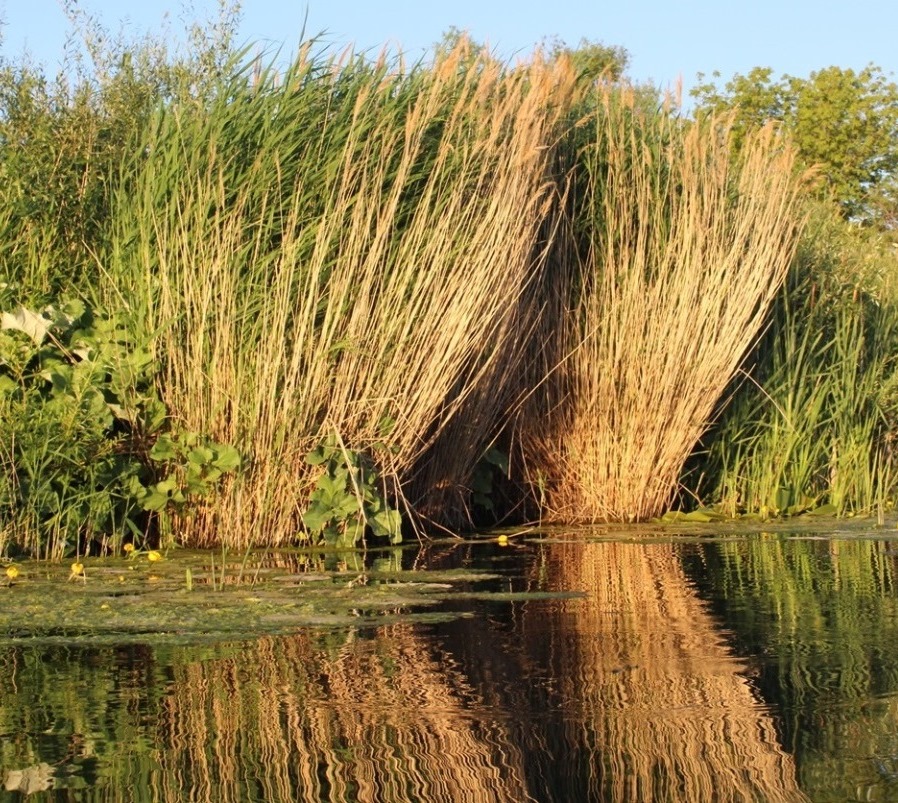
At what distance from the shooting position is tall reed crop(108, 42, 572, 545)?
841 centimetres

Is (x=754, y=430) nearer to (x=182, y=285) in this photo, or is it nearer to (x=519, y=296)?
(x=519, y=296)

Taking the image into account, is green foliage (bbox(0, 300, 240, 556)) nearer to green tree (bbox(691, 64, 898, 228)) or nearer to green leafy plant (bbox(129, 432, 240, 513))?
green leafy plant (bbox(129, 432, 240, 513))

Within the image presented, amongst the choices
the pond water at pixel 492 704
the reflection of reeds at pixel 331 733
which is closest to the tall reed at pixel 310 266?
the pond water at pixel 492 704

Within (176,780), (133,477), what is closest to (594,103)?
(133,477)

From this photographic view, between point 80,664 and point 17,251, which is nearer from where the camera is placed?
point 80,664

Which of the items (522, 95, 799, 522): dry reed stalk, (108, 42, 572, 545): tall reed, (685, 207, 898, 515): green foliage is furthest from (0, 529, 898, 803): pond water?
(685, 207, 898, 515): green foliage

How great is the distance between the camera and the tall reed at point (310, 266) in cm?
841

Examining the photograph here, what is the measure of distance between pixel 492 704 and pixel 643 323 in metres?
5.83

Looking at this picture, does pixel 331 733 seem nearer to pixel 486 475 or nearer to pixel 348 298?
pixel 348 298

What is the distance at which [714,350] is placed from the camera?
1002 cm

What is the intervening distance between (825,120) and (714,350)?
23.5m

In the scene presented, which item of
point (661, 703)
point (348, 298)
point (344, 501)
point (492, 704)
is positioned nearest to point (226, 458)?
point (344, 501)

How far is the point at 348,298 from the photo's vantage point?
848cm

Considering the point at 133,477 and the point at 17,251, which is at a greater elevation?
the point at 17,251
